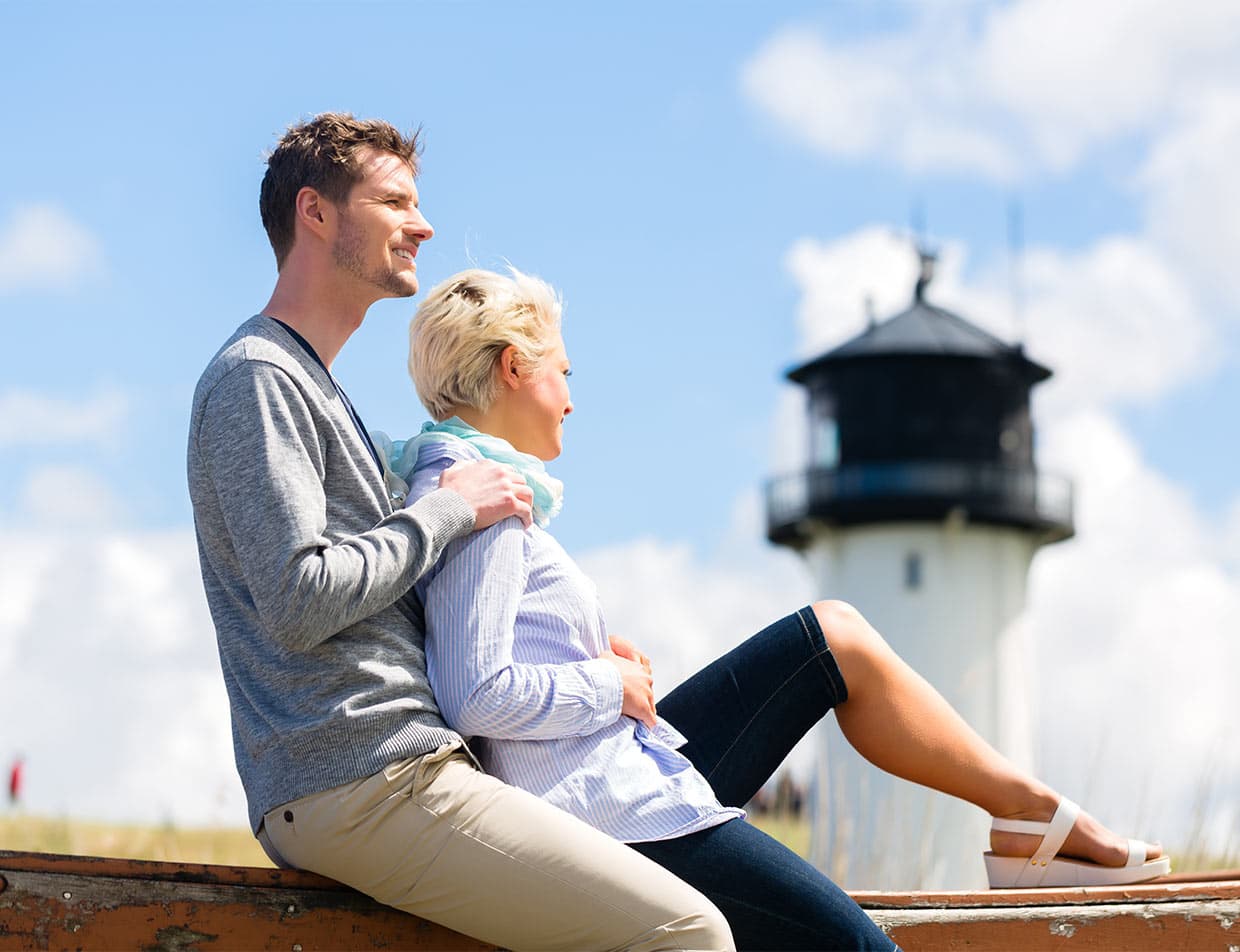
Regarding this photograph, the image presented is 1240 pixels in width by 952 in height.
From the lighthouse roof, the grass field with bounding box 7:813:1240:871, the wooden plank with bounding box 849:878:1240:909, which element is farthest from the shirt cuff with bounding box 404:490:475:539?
the lighthouse roof

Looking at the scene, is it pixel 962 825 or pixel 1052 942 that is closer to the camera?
pixel 1052 942

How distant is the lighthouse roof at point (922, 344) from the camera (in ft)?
68.7

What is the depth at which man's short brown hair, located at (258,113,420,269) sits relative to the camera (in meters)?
2.28

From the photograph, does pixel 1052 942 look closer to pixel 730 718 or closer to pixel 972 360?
pixel 730 718

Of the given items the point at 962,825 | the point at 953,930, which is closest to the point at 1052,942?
the point at 953,930

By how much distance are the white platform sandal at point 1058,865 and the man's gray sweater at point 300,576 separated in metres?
1.12

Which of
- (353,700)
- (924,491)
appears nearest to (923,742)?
(353,700)

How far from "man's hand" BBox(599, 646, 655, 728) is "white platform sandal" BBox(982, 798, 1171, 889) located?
2.51 feet

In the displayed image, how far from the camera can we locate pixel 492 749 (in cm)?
217

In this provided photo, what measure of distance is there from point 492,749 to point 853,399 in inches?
769

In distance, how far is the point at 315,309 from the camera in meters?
2.28

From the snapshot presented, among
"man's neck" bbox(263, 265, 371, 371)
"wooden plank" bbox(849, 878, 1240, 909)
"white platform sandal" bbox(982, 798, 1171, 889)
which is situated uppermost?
"man's neck" bbox(263, 265, 371, 371)

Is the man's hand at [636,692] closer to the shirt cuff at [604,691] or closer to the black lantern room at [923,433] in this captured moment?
the shirt cuff at [604,691]

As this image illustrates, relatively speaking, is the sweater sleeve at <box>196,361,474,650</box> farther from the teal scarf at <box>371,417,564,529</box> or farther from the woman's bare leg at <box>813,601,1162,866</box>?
the woman's bare leg at <box>813,601,1162,866</box>
